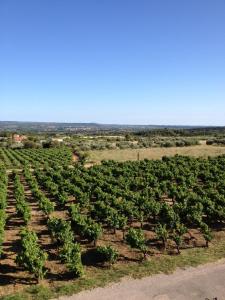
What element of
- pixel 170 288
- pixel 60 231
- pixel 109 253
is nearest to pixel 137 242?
pixel 109 253

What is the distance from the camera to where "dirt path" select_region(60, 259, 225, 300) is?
614 inches

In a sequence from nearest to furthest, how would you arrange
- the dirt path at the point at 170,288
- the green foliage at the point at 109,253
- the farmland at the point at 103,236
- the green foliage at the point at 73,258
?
1. the dirt path at the point at 170,288
2. the green foliage at the point at 73,258
3. the farmland at the point at 103,236
4. the green foliage at the point at 109,253

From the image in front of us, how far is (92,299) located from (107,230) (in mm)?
9033

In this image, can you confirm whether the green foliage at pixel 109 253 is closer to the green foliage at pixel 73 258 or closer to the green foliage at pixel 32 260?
the green foliage at pixel 73 258

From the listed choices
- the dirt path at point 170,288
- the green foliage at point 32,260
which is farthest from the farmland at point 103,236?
the dirt path at point 170,288

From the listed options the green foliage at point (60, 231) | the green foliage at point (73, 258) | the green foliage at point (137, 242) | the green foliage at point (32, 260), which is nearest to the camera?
the green foliage at point (32, 260)

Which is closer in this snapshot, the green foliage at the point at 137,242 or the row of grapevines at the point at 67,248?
the row of grapevines at the point at 67,248

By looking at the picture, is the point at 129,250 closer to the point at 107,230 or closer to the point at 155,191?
the point at 107,230

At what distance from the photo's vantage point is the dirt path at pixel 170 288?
15.6 meters

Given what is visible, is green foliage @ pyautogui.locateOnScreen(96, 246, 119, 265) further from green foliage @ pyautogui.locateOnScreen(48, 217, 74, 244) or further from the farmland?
green foliage @ pyautogui.locateOnScreen(48, 217, 74, 244)

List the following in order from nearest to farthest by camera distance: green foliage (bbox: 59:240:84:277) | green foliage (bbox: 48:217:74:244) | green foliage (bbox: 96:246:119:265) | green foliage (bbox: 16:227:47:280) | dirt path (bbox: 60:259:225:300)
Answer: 1. dirt path (bbox: 60:259:225:300)
2. green foliage (bbox: 16:227:47:280)
3. green foliage (bbox: 59:240:84:277)
4. green foliage (bbox: 96:246:119:265)
5. green foliage (bbox: 48:217:74:244)

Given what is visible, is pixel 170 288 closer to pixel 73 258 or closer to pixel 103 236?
pixel 73 258

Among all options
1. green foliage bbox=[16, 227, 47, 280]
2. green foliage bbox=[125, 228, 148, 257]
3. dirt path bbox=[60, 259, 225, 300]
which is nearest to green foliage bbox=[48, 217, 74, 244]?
green foliage bbox=[16, 227, 47, 280]

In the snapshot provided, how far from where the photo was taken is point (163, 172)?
44.2 m
